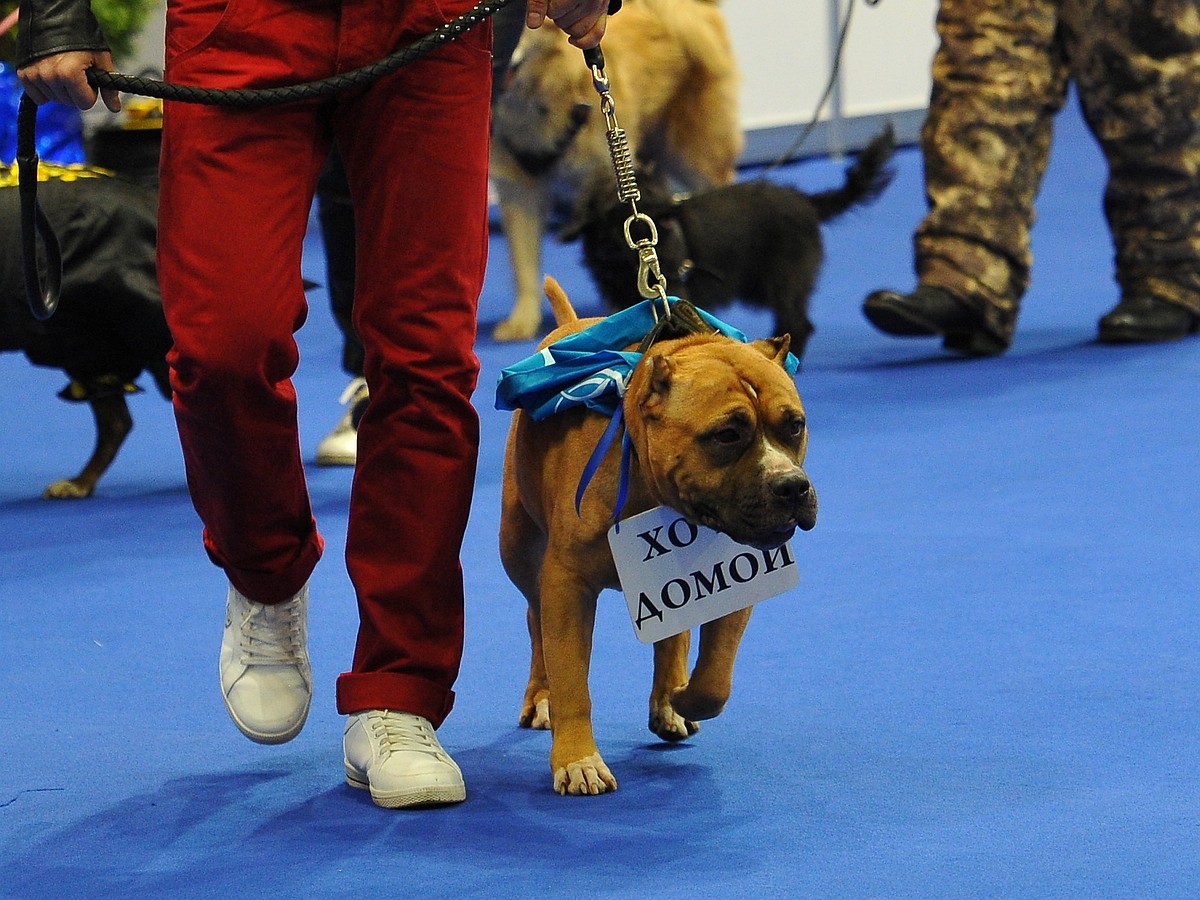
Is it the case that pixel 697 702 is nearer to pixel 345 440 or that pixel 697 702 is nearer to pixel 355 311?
pixel 355 311

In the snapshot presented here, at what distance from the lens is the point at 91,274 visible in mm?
3932

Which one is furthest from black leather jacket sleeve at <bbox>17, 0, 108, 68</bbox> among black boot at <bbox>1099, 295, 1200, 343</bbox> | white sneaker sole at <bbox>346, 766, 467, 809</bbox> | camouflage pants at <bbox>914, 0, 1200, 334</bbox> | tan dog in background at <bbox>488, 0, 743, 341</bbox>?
black boot at <bbox>1099, 295, 1200, 343</bbox>

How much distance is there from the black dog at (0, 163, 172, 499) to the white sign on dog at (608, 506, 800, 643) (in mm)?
2131

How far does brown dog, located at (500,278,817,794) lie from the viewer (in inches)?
76.8

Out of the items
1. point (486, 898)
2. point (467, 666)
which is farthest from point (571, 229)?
Result: point (486, 898)

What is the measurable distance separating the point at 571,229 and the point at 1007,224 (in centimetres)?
138

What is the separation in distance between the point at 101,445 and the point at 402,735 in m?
2.42

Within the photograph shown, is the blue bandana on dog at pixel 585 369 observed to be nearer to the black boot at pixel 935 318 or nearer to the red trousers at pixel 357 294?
the red trousers at pixel 357 294

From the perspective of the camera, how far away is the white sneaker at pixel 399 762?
209cm

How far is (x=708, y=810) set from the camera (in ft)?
6.76

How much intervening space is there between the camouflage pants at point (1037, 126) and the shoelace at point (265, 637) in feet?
11.7

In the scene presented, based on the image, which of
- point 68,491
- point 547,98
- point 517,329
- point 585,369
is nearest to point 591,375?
point 585,369

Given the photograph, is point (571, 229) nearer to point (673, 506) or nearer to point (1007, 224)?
Result: point (1007, 224)

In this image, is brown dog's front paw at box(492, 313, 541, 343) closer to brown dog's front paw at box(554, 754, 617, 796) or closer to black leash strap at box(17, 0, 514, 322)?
black leash strap at box(17, 0, 514, 322)
